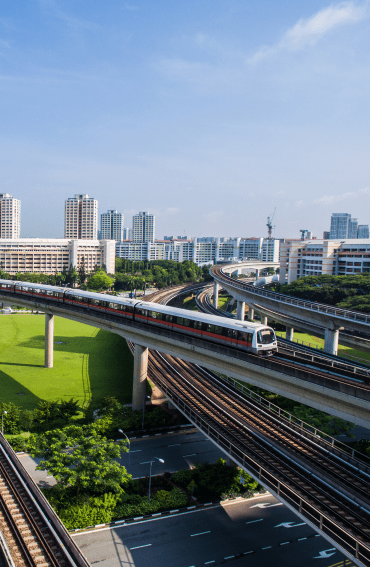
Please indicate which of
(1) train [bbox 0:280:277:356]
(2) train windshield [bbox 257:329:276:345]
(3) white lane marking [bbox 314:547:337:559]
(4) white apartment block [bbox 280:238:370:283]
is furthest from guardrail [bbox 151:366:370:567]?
(4) white apartment block [bbox 280:238:370:283]

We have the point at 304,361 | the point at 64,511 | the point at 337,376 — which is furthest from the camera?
the point at 304,361

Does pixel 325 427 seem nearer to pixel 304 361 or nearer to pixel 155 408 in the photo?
pixel 304 361

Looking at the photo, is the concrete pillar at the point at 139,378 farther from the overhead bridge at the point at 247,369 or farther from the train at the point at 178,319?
the train at the point at 178,319

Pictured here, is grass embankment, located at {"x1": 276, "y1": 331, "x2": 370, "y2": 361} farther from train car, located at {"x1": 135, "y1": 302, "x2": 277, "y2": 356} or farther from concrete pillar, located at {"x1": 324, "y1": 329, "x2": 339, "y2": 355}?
train car, located at {"x1": 135, "y1": 302, "x2": 277, "y2": 356}

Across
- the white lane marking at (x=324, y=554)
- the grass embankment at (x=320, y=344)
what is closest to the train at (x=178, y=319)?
the white lane marking at (x=324, y=554)

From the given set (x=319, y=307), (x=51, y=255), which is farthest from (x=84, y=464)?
(x=51, y=255)

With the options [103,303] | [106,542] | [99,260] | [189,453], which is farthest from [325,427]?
[99,260]

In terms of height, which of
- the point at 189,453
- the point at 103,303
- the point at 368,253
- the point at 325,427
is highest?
the point at 368,253
